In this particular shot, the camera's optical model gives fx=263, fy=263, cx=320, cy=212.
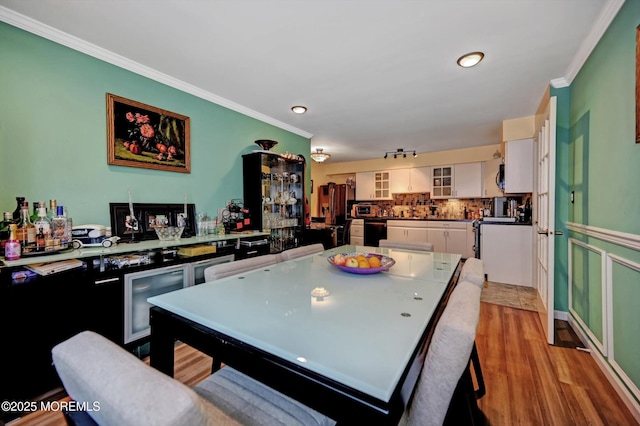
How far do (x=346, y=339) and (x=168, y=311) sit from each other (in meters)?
0.73

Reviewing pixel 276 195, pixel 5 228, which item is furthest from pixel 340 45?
pixel 5 228

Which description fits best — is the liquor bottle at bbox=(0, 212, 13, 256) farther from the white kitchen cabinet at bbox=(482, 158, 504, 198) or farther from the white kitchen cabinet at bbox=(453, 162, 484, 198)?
the white kitchen cabinet at bbox=(453, 162, 484, 198)

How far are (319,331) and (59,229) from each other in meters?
1.98

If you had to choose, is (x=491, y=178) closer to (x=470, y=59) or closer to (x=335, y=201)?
(x=470, y=59)

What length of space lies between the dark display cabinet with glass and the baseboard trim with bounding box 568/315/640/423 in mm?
3111

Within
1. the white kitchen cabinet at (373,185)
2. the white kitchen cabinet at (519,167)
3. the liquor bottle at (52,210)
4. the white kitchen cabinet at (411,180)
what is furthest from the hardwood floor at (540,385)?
the white kitchen cabinet at (373,185)

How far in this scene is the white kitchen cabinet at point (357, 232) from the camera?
6.53m

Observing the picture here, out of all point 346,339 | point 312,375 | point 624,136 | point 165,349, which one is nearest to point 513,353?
point 624,136

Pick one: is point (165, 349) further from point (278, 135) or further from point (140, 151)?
point (278, 135)

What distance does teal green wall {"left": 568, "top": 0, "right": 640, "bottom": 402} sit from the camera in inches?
59.1

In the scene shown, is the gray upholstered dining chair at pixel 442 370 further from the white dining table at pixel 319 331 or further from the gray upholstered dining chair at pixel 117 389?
the gray upholstered dining chair at pixel 117 389

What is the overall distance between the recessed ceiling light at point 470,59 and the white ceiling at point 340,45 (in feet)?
0.19

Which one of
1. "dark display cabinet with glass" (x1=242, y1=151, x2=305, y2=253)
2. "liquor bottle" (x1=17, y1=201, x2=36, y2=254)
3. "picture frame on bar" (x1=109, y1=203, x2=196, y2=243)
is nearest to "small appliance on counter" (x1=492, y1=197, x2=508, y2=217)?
"dark display cabinet with glass" (x1=242, y1=151, x2=305, y2=253)

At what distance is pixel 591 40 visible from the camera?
1960mm
